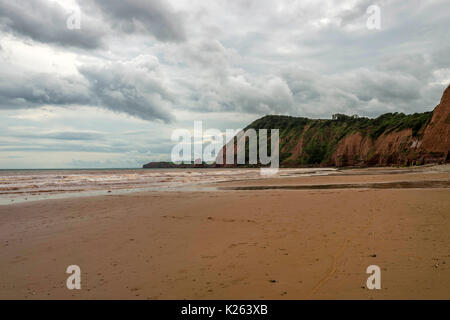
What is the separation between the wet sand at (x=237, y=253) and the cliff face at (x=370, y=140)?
4562cm

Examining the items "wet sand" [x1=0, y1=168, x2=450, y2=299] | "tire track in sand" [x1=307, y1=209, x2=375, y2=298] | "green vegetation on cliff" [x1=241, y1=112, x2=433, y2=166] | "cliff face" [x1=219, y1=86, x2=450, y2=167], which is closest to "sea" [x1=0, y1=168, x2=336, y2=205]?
"wet sand" [x1=0, y1=168, x2=450, y2=299]

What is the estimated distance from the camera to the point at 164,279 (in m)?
4.39

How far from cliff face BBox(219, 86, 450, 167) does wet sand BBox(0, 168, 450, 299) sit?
4562 centimetres

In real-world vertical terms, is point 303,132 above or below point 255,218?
above

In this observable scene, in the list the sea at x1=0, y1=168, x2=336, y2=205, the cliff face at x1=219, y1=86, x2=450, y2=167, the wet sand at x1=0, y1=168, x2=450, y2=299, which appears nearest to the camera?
the wet sand at x1=0, y1=168, x2=450, y2=299

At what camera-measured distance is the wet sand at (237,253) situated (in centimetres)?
394

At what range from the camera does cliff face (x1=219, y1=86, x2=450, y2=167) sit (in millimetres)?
46250

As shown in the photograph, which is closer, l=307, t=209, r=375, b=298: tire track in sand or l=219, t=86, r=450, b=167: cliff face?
l=307, t=209, r=375, b=298: tire track in sand

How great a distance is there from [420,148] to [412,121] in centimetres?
1459

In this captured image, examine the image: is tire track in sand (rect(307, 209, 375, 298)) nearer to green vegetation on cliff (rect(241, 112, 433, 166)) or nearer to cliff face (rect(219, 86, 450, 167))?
cliff face (rect(219, 86, 450, 167))

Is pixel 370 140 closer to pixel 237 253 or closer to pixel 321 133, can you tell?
pixel 321 133

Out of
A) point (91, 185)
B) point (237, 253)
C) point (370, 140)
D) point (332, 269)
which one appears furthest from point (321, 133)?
point (332, 269)
